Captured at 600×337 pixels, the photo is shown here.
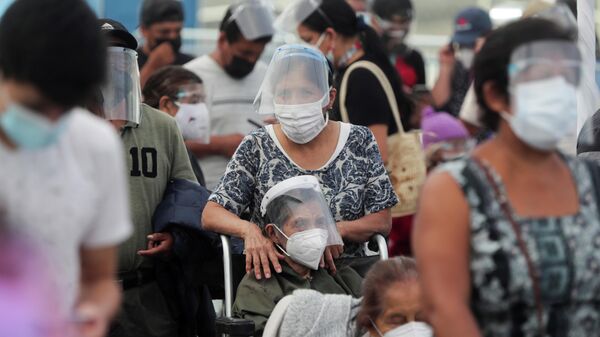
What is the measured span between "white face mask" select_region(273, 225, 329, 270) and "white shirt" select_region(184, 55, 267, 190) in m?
2.98

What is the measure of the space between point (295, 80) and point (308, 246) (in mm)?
903

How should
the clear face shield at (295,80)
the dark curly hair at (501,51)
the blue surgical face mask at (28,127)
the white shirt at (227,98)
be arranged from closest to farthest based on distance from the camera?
the blue surgical face mask at (28,127)
the dark curly hair at (501,51)
the clear face shield at (295,80)
the white shirt at (227,98)

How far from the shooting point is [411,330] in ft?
18.5

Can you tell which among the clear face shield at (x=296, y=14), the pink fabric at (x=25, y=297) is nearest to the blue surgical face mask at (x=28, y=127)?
the pink fabric at (x=25, y=297)

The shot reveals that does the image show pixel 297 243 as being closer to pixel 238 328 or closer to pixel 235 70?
pixel 238 328

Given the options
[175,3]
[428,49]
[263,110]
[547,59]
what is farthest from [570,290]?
[428,49]

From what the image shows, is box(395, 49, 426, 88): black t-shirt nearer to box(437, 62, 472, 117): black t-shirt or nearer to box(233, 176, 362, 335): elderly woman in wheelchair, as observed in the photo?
box(437, 62, 472, 117): black t-shirt

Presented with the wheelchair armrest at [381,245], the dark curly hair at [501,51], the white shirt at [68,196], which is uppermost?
the dark curly hair at [501,51]

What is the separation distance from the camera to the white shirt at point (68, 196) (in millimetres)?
3430

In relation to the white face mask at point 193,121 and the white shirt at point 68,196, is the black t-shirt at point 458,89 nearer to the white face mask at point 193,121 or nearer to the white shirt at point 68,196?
the white face mask at point 193,121

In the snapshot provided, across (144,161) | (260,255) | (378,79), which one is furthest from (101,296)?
(378,79)

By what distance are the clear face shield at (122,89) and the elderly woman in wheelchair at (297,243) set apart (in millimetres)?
733

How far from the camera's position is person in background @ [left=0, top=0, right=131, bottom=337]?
3352mm

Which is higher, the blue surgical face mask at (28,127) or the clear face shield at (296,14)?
the clear face shield at (296,14)
